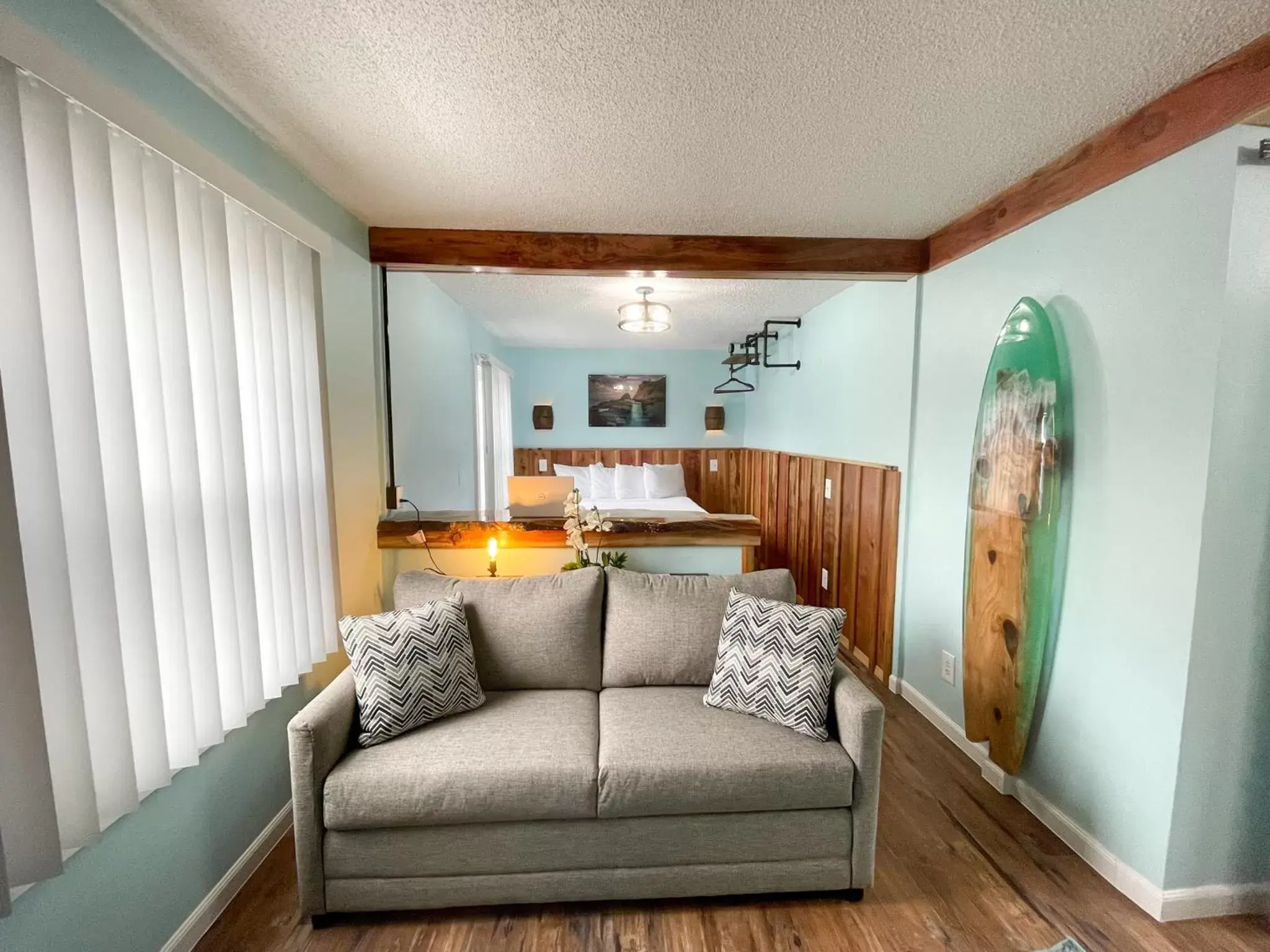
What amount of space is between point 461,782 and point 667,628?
32.1 inches

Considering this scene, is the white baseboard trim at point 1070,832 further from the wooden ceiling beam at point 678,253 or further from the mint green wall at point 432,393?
the mint green wall at point 432,393

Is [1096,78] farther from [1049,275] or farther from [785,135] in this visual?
[785,135]

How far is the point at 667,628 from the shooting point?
1868mm

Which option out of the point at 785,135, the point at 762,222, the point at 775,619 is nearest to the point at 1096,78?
the point at 785,135

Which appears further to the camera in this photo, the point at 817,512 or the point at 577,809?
the point at 817,512

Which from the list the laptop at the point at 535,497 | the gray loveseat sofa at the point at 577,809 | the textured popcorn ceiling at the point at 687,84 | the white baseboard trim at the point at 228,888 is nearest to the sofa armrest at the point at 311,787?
the gray loveseat sofa at the point at 577,809

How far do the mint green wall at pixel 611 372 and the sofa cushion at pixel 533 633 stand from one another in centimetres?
372

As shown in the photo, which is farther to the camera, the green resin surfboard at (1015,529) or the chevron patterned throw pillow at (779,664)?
the green resin surfboard at (1015,529)

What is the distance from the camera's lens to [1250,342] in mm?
1289

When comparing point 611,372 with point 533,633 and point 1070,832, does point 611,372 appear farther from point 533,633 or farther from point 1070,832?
point 1070,832

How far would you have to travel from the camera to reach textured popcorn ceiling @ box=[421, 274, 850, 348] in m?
3.07

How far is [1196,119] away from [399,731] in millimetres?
2740

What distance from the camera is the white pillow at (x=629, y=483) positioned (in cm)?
524

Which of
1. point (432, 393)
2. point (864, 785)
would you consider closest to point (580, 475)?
point (432, 393)
